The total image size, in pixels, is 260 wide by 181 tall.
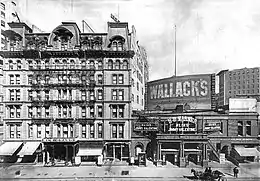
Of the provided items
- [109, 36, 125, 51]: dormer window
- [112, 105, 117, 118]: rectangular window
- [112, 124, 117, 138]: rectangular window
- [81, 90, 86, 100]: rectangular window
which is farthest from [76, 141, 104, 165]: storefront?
[109, 36, 125, 51]: dormer window

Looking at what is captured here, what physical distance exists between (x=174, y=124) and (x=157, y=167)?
5689 mm

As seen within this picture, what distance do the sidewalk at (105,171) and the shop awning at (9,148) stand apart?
1799 mm

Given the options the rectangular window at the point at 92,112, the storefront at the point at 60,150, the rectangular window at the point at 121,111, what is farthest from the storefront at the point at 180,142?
the storefront at the point at 60,150

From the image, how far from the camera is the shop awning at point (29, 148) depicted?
89.9 ft

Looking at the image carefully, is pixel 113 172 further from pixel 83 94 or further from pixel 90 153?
pixel 83 94

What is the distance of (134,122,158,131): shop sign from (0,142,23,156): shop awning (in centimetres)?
1521


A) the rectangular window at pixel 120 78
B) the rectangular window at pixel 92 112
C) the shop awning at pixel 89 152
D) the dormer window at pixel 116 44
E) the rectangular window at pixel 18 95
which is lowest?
the shop awning at pixel 89 152

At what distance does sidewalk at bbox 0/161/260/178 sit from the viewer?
24.6 m

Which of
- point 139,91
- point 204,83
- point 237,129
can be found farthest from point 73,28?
point 237,129

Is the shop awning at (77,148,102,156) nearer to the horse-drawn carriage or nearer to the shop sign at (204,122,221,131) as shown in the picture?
the horse-drawn carriage

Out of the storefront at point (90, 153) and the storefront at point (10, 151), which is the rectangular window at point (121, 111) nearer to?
the storefront at point (90, 153)

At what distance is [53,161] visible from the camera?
2842 cm

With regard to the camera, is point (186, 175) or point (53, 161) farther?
point (53, 161)

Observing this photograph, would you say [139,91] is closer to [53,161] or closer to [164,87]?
[164,87]
